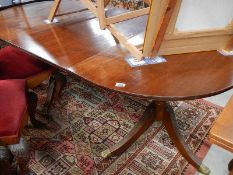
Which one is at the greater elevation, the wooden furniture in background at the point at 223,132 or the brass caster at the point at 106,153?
the wooden furniture in background at the point at 223,132

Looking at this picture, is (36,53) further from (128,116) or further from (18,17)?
(128,116)

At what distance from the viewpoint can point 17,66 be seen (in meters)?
1.52

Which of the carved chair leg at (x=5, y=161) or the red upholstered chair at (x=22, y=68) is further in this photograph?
the red upholstered chair at (x=22, y=68)

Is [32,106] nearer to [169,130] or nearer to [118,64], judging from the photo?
[118,64]

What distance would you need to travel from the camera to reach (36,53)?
3.76 feet

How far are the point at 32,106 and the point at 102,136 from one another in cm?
52

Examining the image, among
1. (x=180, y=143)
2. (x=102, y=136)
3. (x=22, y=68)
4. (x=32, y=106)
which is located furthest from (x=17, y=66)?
(x=180, y=143)

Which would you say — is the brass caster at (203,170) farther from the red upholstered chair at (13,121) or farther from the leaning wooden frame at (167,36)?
the red upholstered chair at (13,121)

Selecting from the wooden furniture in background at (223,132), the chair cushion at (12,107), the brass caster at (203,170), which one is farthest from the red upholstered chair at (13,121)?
the brass caster at (203,170)

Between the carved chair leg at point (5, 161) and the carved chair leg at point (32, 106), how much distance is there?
0.31 metres

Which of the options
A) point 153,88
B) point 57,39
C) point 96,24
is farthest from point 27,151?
point 96,24

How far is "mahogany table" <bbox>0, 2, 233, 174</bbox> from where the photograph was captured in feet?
3.10

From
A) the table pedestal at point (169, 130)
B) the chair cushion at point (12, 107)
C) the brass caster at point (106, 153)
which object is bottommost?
the brass caster at point (106, 153)

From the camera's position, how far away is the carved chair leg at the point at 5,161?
4.17ft
